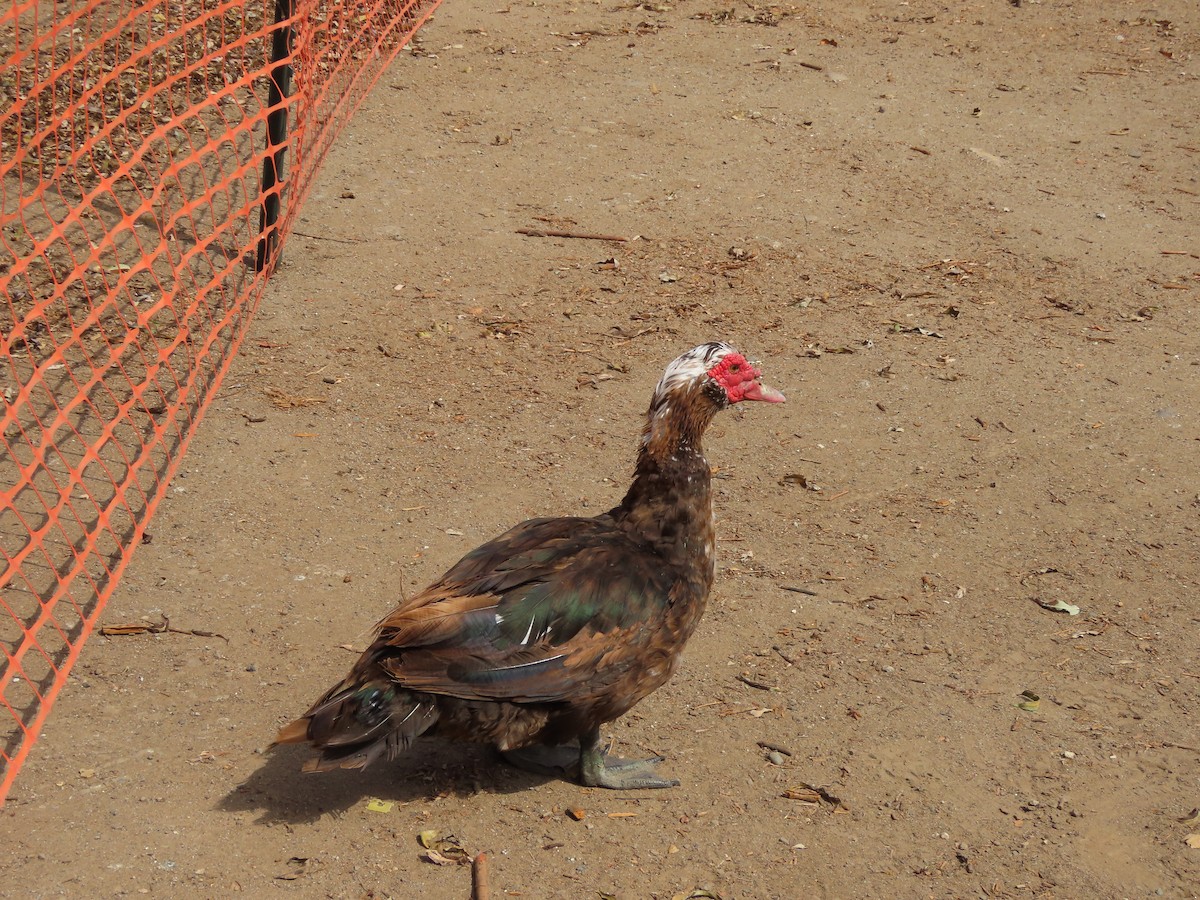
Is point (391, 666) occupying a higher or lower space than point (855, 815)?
higher

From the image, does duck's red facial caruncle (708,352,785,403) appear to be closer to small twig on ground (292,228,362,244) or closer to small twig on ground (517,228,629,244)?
small twig on ground (517,228,629,244)

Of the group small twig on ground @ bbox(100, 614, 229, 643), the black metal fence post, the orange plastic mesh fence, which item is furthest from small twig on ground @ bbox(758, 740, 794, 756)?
the black metal fence post

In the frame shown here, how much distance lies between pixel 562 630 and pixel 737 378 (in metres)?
1.07

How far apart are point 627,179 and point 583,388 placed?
233cm

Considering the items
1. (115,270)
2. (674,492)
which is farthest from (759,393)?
(115,270)

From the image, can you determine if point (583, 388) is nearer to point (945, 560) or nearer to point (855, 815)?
point (945, 560)

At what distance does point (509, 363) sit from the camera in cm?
642

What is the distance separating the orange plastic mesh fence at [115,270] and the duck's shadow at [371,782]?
731 mm

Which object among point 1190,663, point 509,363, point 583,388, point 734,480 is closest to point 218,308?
point 509,363

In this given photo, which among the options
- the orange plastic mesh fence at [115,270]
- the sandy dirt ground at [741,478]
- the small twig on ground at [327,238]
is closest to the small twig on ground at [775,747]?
the sandy dirt ground at [741,478]

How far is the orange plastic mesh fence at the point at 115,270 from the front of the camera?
15.5 feet

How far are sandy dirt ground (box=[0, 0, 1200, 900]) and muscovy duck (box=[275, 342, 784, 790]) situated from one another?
32cm

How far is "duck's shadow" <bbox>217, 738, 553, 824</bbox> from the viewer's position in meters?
3.87

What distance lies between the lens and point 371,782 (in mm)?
4020
